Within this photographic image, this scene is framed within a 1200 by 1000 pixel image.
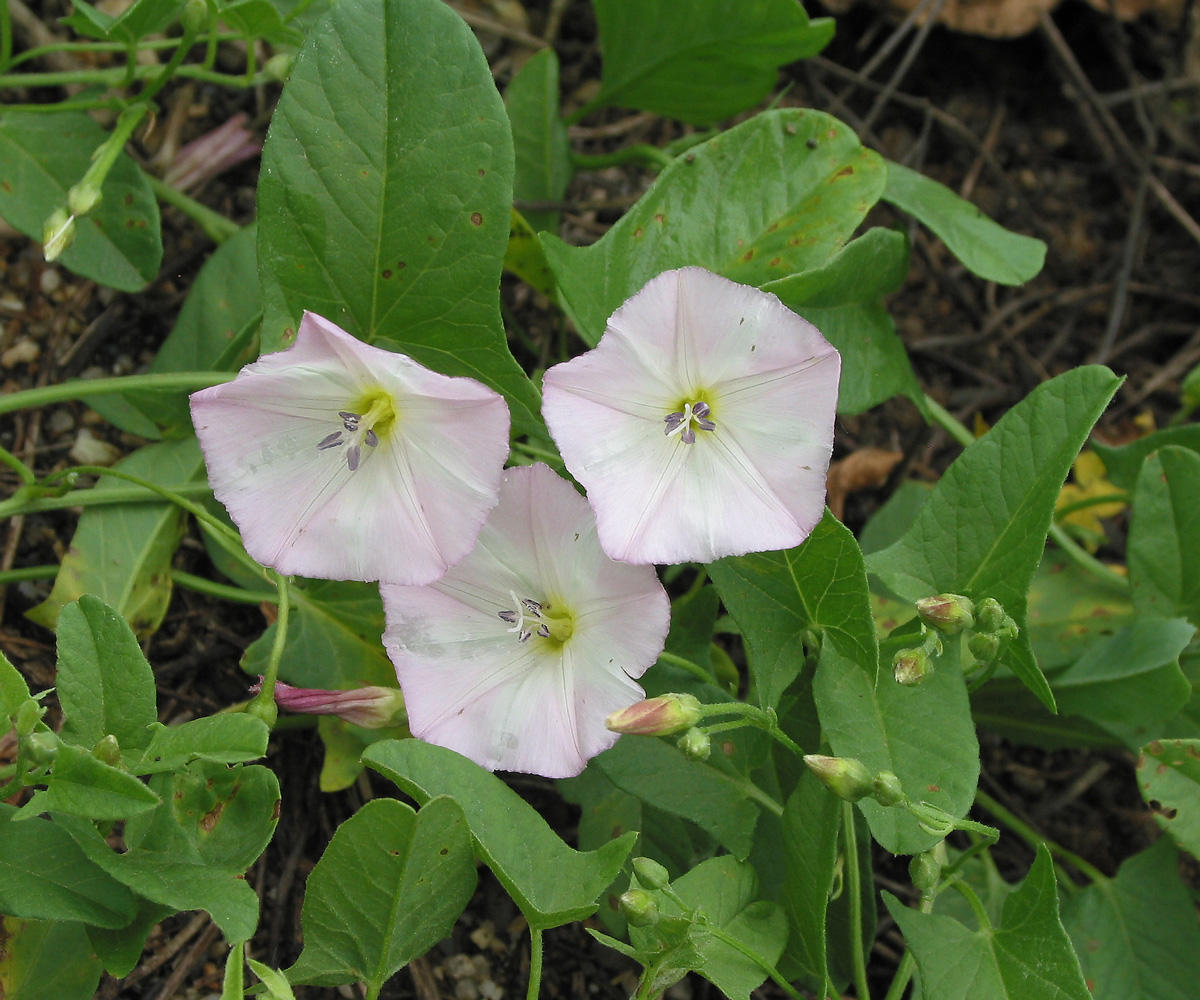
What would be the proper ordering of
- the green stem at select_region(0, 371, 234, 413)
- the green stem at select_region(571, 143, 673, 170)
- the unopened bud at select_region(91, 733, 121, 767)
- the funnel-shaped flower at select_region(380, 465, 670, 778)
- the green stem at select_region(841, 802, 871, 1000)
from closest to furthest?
1. the unopened bud at select_region(91, 733, 121, 767)
2. the funnel-shaped flower at select_region(380, 465, 670, 778)
3. the green stem at select_region(841, 802, 871, 1000)
4. the green stem at select_region(0, 371, 234, 413)
5. the green stem at select_region(571, 143, 673, 170)

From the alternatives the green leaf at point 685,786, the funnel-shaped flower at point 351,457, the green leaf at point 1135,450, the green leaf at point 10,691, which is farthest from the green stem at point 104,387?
the green leaf at point 1135,450

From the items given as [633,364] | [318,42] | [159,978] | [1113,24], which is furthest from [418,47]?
[1113,24]

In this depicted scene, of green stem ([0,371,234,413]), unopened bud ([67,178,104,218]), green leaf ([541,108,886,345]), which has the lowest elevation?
green stem ([0,371,234,413])

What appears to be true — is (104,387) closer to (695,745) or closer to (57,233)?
(57,233)

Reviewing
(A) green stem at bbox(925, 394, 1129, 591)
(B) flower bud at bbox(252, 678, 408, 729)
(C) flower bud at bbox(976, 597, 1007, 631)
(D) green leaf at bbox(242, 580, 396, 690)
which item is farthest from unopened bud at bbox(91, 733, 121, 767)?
(A) green stem at bbox(925, 394, 1129, 591)

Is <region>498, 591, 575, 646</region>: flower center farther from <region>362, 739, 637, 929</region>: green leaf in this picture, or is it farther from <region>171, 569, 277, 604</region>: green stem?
<region>171, 569, 277, 604</region>: green stem

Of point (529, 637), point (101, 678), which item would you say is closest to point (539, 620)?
point (529, 637)
